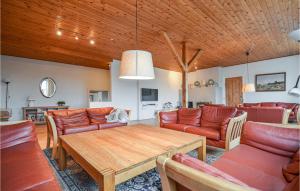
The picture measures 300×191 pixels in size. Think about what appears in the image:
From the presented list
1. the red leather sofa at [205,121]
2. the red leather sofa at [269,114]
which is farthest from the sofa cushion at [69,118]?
the red leather sofa at [269,114]

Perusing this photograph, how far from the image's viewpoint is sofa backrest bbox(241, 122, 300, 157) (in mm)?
1594

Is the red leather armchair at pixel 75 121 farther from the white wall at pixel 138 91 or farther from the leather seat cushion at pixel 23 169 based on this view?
the white wall at pixel 138 91

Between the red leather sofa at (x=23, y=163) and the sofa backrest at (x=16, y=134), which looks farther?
the sofa backrest at (x=16, y=134)

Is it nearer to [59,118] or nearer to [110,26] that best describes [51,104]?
[59,118]

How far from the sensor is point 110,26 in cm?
354

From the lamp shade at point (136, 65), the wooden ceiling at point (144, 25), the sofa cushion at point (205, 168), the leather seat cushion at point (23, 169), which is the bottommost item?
the leather seat cushion at point (23, 169)

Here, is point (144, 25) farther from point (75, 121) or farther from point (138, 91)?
point (138, 91)

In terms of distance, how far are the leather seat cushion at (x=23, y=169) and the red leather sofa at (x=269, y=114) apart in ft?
13.8

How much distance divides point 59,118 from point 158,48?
137 inches

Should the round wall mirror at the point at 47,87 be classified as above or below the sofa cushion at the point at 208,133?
above

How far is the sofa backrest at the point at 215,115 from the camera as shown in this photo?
9.91 ft

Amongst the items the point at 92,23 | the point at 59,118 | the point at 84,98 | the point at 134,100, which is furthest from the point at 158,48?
the point at 84,98

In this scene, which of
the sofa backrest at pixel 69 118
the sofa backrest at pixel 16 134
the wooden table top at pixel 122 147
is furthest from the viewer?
the sofa backrest at pixel 69 118

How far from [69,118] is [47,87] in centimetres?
362
